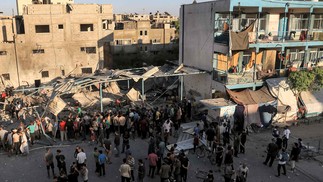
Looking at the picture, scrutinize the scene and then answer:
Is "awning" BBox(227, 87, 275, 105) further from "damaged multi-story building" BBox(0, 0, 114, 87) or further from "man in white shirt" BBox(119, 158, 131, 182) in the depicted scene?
"damaged multi-story building" BBox(0, 0, 114, 87)

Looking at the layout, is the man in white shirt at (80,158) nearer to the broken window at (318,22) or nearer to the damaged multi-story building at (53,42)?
the broken window at (318,22)

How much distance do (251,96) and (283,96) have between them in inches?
115

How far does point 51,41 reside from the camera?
36.3 m

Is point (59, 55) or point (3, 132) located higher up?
point (59, 55)

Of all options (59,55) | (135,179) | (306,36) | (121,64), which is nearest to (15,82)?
(59,55)

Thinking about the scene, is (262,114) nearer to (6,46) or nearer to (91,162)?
(91,162)

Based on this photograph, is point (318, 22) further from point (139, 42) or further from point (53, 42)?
point (139, 42)

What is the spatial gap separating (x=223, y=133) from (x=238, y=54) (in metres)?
8.50

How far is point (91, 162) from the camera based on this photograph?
15.5m

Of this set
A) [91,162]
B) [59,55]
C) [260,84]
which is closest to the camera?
[91,162]

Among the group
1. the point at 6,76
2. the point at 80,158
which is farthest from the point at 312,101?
the point at 6,76

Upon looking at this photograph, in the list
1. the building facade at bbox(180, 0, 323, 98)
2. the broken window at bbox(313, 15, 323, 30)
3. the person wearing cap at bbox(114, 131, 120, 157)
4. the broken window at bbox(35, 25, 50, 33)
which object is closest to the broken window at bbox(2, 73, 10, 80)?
the broken window at bbox(35, 25, 50, 33)

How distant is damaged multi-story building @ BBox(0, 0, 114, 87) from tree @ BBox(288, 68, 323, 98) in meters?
24.6

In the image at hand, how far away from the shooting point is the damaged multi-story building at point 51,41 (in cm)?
3516
